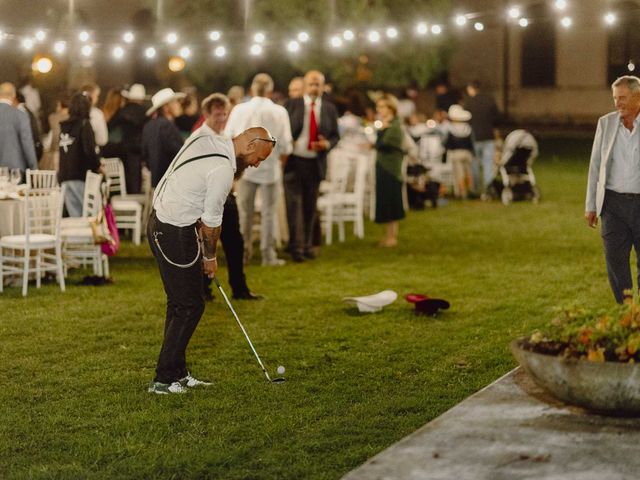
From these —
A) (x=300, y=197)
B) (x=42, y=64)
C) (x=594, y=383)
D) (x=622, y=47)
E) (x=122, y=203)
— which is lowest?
(x=594, y=383)

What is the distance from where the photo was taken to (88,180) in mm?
11688

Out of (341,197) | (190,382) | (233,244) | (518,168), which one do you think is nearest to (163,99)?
→ (233,244)

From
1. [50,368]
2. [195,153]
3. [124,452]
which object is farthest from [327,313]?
[124,452]

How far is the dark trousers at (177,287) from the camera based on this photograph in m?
7.03

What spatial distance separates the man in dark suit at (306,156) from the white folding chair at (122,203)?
235cm

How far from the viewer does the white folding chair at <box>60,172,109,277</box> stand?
1152cm

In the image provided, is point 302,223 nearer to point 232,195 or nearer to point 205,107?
point 232,195

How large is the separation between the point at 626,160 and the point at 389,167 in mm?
6420

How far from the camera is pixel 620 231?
8.30 m

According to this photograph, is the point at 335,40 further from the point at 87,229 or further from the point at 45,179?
the point at 87,229

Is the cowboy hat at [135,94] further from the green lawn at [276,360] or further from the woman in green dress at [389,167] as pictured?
the woman in green dress at [389,167]

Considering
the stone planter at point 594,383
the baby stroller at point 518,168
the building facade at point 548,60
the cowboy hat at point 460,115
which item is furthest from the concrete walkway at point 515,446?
the building facade at point 548,60

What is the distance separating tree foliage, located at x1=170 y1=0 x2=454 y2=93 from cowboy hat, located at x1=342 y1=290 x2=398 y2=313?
765 inches

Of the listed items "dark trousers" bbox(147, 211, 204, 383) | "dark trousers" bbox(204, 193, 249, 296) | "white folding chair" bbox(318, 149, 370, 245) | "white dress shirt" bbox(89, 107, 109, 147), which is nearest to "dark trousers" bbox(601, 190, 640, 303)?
"dark trousers" bbox(147, 211, 204, 383)
